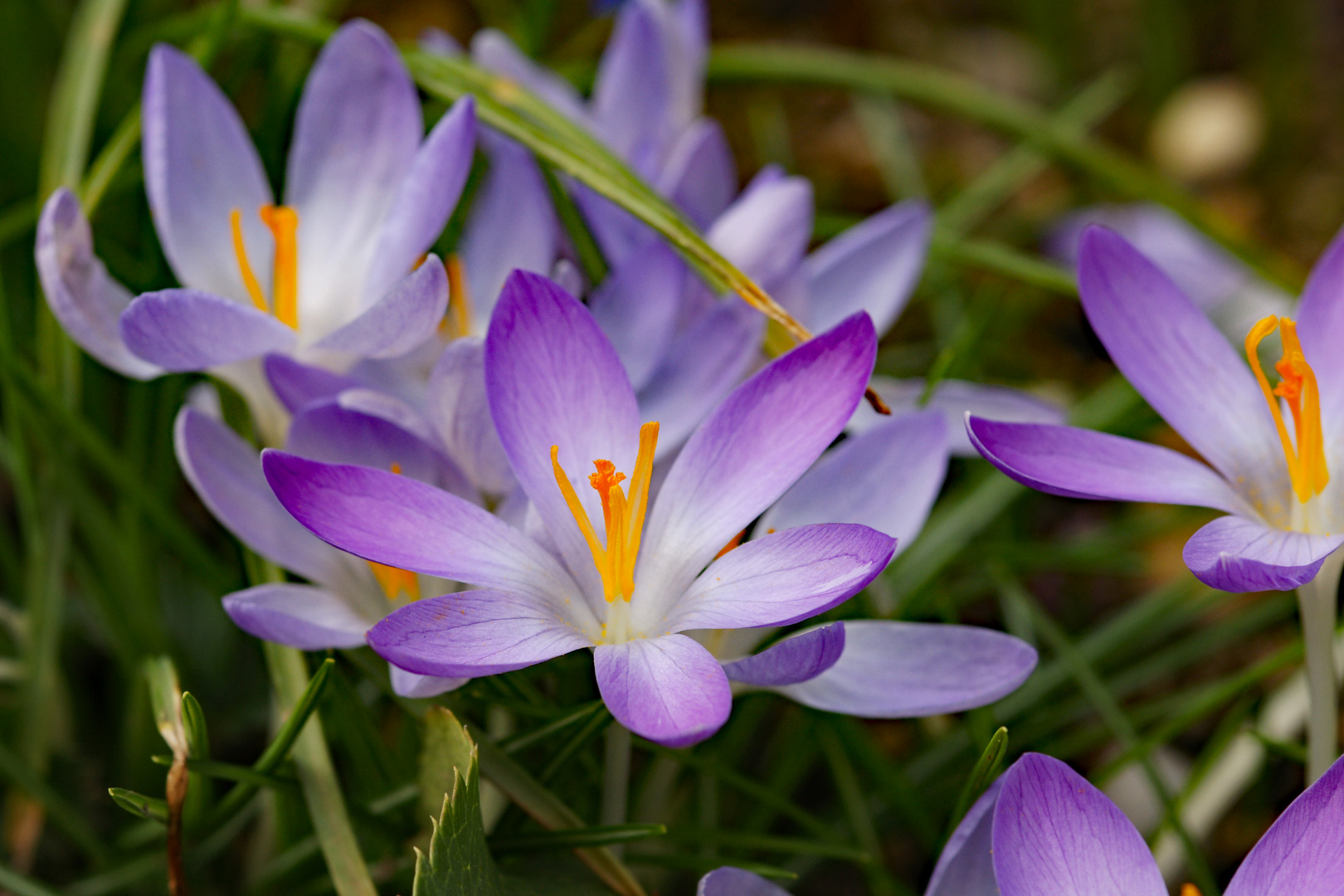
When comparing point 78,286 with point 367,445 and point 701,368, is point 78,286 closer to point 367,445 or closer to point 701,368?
point 367,445

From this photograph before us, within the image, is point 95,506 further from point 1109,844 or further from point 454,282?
point 1109,844

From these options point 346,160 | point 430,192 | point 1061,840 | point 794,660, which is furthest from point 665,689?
point 346,160

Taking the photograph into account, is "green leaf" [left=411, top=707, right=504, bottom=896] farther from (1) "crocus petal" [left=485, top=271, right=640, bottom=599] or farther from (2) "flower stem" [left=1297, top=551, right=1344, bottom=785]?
(2) "flower stem" [left=1297, top=551, right=1344, bottom=785]

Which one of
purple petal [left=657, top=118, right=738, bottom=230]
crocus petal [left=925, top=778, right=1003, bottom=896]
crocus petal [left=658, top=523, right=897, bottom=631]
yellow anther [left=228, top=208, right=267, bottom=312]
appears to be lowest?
crocus petal [left=925, top=778, right=1003, bottom=896]

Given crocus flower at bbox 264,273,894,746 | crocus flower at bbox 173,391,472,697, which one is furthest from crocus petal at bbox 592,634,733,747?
crocus flower at bbox 173,391,472,697

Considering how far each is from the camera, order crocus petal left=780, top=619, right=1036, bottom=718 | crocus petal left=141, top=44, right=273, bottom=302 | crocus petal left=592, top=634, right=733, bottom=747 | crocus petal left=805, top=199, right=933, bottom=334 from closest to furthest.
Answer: crocus petal left=592, top=634, right=733, bottom=747, crocus petal left=780, top=619, right=1036, bottom=718, crocus petal left=141, top=44, right=273, bottom=302, crocus petal left=805, top=199, right=933, bottom=334

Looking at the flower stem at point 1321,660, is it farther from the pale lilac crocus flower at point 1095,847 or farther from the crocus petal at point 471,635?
the crocus petal at point 471,635

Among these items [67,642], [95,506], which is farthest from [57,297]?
[67,642]

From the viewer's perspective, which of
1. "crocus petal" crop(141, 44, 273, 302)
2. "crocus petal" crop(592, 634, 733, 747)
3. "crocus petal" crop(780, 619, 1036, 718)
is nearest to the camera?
"crocus petal" crop(592, 634, 733, 747)
